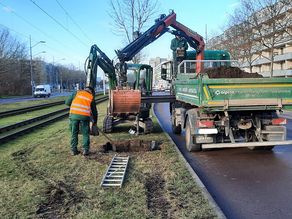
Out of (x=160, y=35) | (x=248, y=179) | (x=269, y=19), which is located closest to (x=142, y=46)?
(x=160, y=35)

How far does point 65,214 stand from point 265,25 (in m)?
32.8

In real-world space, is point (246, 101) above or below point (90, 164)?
above

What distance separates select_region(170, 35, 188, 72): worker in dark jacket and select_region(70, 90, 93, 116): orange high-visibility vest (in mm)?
5418

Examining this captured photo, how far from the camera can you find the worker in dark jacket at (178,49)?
1295 cm

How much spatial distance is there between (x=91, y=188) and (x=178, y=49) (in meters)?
8.41

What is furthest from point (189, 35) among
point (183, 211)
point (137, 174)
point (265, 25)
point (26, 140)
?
point (265, 25)

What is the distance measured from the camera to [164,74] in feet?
46.4

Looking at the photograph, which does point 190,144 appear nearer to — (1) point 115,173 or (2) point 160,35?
(1) point 115,173

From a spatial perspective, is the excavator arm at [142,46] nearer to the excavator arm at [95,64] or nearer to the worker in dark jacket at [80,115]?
the excavator arm at [95,64]

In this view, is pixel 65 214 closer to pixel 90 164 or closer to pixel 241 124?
pixel 90 164

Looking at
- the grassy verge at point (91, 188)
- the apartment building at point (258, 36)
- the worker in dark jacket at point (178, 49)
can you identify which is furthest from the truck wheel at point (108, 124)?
the apartment building at point (258, 36)

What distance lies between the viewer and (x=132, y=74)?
13312 millimetres

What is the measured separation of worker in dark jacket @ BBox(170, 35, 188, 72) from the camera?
1295 centimetres

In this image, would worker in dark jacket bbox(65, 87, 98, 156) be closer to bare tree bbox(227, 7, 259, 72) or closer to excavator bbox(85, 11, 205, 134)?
excavator bbox(85, 11, 205, 134)
